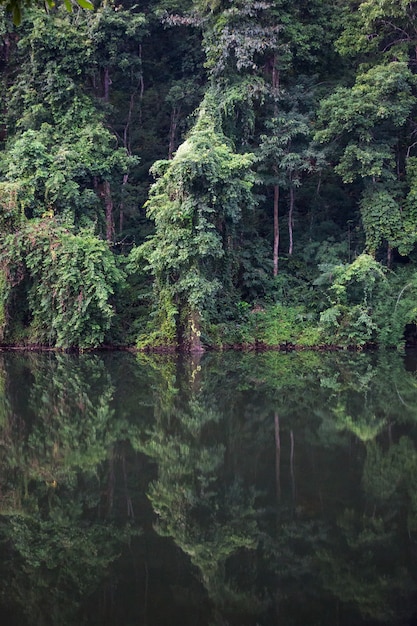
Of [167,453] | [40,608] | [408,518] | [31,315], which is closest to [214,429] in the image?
[167,453]

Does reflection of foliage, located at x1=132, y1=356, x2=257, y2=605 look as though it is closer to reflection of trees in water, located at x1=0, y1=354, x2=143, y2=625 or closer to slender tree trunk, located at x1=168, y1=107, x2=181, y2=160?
reflection of trees in water, located at x1=0, y1=354, x2=143, y2=625

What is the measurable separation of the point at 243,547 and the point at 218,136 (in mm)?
14223

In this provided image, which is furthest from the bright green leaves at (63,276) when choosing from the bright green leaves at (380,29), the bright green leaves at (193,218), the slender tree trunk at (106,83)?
the bright green leaves at (380,29)

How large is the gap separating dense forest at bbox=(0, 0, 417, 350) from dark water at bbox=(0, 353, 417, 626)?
20.4 feet

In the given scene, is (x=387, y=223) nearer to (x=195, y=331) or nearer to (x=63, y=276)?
(x=195, y=331)

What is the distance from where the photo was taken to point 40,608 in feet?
13.1

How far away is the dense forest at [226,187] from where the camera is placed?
16391mm

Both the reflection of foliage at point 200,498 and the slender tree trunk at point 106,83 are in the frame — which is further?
the slender tree trunk at point 106,83

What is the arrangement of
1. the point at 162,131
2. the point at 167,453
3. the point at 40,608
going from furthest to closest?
1. the point at 162,131
2. the point at 167,453
3. the point at 40,608

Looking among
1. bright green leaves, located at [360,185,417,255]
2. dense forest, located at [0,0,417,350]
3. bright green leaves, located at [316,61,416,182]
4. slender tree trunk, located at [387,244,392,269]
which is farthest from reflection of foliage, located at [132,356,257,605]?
slender tree trunk, located at [387,244,392,269]

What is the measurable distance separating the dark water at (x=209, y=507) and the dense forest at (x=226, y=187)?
6.23 m

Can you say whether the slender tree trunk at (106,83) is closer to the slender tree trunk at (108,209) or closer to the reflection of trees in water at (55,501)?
the slender tree trunk at (108,209)

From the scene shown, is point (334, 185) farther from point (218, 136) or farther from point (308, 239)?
point (218, 136)

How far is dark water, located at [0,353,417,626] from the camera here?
4.02m
